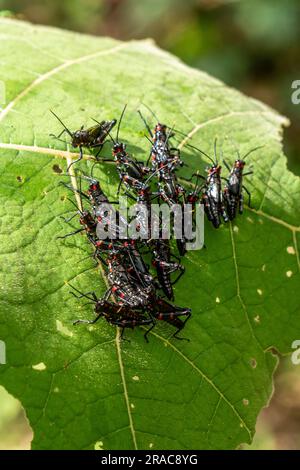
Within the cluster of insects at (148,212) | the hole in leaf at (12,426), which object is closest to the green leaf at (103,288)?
the cluster of insects at (148,212)

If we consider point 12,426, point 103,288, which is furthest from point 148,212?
point 12,426

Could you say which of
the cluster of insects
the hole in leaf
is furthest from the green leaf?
the hole in leaf

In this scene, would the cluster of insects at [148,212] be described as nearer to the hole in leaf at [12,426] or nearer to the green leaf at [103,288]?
the green leaf at [103,288]

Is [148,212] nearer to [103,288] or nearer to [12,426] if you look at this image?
[103,288]
